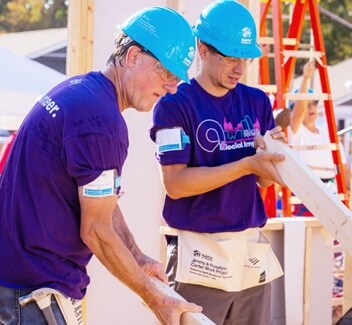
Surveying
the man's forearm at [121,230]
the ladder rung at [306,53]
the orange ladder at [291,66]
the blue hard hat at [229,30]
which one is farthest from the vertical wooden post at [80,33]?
the ladder rung at [306,53]

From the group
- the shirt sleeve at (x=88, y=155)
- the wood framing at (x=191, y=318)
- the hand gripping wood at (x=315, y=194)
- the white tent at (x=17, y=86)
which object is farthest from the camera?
the white tent at (x=17, y=86)

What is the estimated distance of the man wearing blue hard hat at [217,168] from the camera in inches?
138

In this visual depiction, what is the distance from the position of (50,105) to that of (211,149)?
1028 mm

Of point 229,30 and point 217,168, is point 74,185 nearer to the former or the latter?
point 217,168

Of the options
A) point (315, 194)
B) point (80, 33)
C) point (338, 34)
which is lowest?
point (315, 194)

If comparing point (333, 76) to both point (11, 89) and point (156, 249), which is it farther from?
point (156, 249)

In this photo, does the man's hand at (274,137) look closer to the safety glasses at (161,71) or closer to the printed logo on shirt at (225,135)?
the printed logo on shirt at (225,135)

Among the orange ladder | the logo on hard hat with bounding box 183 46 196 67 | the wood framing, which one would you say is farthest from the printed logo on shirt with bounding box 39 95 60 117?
the orange ladder

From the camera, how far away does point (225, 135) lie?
11.6ft

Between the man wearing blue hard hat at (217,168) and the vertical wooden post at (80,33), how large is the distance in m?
1.03

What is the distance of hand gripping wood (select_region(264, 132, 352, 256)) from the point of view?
3316 mm

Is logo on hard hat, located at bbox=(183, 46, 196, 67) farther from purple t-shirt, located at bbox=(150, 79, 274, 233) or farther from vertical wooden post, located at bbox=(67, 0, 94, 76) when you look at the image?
vertical wooden post, located at bbox=(67, 0, 94, 76)

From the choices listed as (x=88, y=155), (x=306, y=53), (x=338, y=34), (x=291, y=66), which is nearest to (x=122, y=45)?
(x=88, y=155)

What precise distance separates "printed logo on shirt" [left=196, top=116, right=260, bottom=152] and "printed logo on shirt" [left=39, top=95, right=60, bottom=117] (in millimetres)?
934
